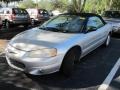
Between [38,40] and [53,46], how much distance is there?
50 centimetres

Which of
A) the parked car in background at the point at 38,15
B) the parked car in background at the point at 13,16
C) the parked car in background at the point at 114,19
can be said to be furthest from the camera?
the parked car in background at the point at 38,15

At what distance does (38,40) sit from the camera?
5.57 meters

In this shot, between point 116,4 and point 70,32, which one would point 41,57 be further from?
point 116,4

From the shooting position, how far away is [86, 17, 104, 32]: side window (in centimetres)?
687

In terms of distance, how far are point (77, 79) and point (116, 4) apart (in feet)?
113

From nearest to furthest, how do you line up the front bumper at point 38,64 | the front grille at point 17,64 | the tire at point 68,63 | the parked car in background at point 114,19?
1. the front bumper at point 38,64
2. the front grille at point 17,64
3. the tire at point 68,63
4. the parked car in background at point 114,19

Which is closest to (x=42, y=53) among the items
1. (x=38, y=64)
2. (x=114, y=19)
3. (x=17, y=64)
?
(x=38, y=64)

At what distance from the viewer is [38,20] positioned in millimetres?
20406

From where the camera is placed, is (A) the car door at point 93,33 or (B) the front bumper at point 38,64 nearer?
(B) the front bumper at point 38,64

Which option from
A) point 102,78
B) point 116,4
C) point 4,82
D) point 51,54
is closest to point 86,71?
point 102,78

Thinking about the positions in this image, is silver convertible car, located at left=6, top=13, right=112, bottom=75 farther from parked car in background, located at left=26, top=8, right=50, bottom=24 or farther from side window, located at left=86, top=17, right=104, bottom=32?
parked car in background, located at left=26, top=8, right=50, bottom=24

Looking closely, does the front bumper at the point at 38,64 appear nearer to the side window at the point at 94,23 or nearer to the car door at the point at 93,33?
the car door at the point at 93,33

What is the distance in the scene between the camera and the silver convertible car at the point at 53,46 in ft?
16.8

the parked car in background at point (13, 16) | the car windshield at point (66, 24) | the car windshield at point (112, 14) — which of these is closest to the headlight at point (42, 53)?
the car windshield at point (66, 24)
